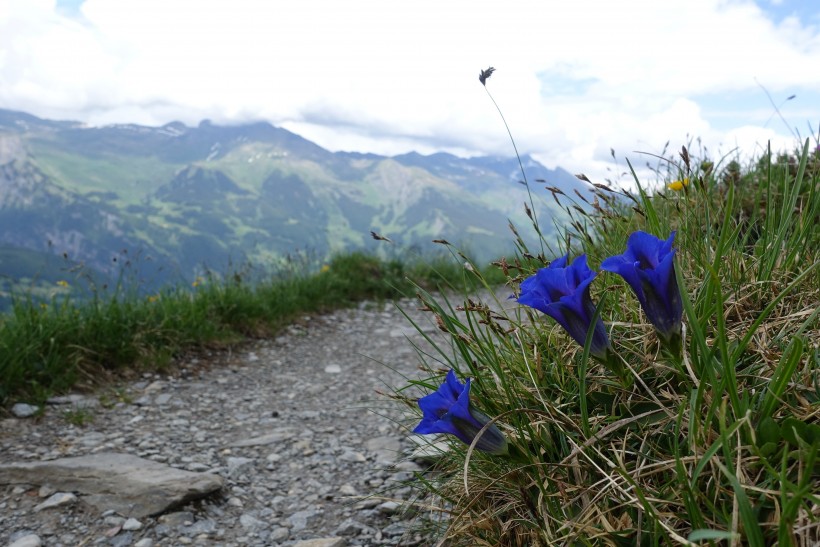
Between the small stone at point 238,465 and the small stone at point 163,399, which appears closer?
Result: the small stone at point 238,465

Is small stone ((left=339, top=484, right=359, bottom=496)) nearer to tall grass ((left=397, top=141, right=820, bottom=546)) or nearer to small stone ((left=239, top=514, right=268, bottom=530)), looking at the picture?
small stone ((left=239, top=514, right=268, bottom=530))

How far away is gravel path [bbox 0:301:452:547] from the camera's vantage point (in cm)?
326

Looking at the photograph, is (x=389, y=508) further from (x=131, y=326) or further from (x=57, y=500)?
(x=131, y=326)

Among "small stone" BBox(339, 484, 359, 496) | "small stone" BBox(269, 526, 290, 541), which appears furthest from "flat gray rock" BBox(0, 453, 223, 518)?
"small stone" BBox(339, 484, 359, 496)

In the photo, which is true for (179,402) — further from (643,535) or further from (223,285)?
(643,535)

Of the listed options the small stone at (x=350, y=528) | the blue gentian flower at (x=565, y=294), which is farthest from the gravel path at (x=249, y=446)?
the blue gentian flower at (x=565, y=294)

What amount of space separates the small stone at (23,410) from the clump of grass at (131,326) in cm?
8

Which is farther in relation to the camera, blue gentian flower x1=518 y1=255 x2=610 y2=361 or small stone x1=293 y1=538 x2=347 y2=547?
small stone x1=293 y1=538 x2=347 y2=547

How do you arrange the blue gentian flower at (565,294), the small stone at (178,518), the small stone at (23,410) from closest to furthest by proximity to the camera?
the blue gentian flower at (565,294) → the small stone at (178,518) → the small stone at (23,410)

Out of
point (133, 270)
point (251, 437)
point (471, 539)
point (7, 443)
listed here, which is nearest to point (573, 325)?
point (471, 539)

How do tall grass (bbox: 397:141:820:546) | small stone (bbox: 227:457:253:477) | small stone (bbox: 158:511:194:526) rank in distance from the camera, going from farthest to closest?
small stone (bbox: 227:457:253:477) < small stone (bbox: 158:511:194:526) < tall grass (bbox: 397:141:820:546)

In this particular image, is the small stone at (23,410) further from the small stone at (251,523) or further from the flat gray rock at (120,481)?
the small stone at (251,523)

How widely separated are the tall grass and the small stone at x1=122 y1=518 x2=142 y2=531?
67.5 inches

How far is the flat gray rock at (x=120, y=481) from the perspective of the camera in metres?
3.46
